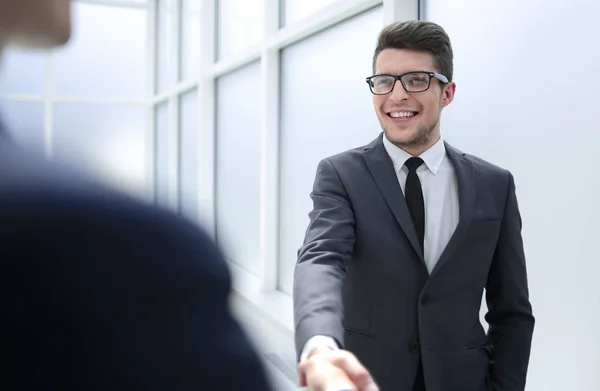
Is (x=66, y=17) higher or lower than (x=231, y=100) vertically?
lower

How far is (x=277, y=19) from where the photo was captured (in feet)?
12.3

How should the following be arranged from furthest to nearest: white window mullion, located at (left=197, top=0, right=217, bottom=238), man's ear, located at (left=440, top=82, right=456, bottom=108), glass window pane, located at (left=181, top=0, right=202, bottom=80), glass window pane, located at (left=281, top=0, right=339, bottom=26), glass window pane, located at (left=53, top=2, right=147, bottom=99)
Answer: glass window pane, located at (left=53, top=2, right=147, bottom=99) → glass window pane, located at (left=181, top=0, right=202, bottom=80) → white window mullion, located at (left=197, top=0, right=217, bottom=238) → glass window pane, located at (left=281, top=0, right=339, bottom=26) → man's ear, located at (left=440, top=82, right=456, bottom=108)

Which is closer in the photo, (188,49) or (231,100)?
(231,100)

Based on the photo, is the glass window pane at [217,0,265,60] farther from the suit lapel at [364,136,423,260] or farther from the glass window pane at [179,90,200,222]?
the suit lapel at [364,136,423,260]

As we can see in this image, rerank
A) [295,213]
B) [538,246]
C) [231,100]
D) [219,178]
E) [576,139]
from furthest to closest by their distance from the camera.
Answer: [219,178] → [231,100] → [295,213] → [538,246] → [576,139]

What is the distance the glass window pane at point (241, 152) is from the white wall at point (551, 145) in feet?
7.74

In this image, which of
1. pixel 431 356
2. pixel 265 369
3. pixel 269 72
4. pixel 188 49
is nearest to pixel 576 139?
pixel 431 356

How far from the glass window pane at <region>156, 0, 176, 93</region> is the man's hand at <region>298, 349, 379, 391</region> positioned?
19.3 ft

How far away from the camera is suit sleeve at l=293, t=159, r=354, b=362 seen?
41.7 inches

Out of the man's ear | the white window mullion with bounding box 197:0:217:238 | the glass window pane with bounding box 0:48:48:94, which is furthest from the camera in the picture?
the white window mullion with bounding box 197:0:217:238

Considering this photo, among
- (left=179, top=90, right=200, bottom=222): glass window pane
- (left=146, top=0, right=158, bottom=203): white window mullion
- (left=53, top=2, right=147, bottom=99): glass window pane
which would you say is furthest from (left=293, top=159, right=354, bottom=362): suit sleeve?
(left=146, top=0, right=158, bottom=203): white window mullion

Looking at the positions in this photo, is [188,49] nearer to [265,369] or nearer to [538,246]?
[538,246]

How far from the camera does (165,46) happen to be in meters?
6.99

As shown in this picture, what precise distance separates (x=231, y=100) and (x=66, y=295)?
4597mm
